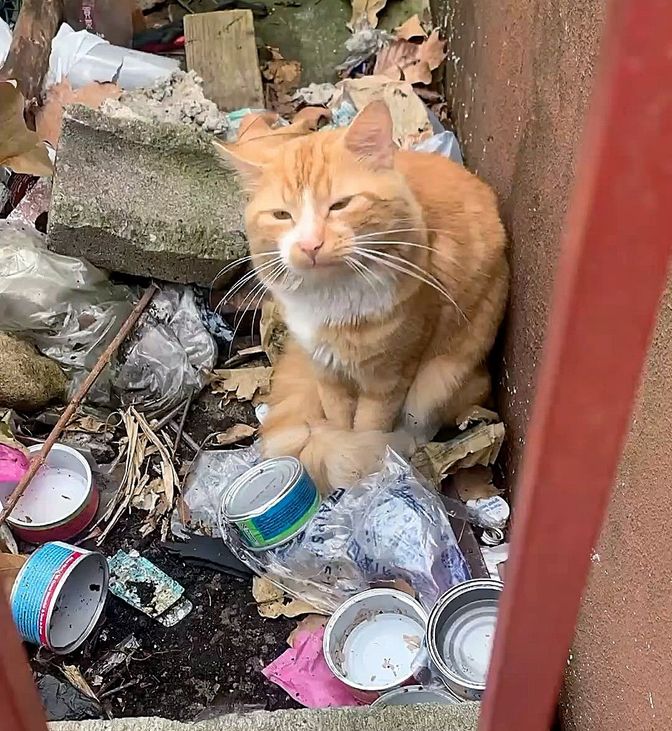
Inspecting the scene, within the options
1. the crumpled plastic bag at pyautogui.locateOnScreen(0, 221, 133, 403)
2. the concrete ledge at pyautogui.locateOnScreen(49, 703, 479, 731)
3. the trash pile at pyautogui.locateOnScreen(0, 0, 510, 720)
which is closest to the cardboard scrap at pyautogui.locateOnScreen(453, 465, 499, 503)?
the trash pile at pyautogui.locateOnScreen(0, 0, 510, 720)

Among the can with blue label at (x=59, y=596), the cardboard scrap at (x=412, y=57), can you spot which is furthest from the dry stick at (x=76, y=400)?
the cardboard scrap at (x=412, y=57)

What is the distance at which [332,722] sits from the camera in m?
1.21

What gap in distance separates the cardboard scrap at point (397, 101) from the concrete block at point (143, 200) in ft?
1.53

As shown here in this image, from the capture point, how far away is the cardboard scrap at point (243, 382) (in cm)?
207

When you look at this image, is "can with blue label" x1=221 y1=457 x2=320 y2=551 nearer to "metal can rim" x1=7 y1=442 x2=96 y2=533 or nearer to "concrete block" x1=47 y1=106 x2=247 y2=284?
"metal can rim" x1=7 y1=442 x2=96 y2=533

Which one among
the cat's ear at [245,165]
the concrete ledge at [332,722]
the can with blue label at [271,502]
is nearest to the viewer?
the concrete ledge at [332,722]

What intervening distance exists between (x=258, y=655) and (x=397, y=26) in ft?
6.56

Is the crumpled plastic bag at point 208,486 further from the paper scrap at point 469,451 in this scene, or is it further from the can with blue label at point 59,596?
the paper scrap at point 469,451

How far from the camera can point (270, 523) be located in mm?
1615

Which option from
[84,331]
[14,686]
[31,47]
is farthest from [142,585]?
[31,47]

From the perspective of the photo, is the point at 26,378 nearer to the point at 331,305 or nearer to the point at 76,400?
the point at 76,400

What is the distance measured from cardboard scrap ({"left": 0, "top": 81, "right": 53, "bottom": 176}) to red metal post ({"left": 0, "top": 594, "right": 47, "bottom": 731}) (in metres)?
0.87

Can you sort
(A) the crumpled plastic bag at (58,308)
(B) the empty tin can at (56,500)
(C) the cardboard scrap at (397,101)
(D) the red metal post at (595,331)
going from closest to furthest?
1. (D) the red metal post at (595,331)
2. (B) the empty tin can at (56,500)
3. (A) the crumpled plastic bag at (58,308)
4. (C) the cardboard scrap at (397,101)

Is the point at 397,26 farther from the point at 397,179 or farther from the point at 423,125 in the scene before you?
the point at 397,179
